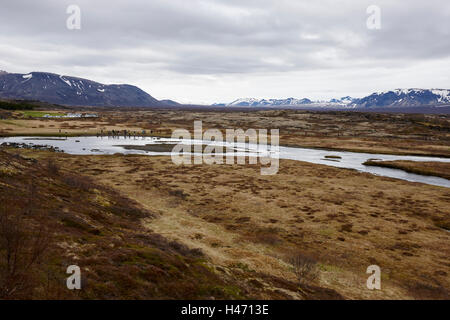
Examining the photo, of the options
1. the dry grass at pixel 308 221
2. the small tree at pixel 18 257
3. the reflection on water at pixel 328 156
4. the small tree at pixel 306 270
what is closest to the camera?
the small tree at pixel 18 257

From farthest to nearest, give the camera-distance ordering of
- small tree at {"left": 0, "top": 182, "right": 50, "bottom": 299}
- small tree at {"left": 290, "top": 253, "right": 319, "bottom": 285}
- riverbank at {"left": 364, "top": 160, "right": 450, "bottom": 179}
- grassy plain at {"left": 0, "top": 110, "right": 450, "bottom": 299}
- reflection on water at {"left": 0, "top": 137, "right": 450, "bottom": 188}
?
riverbank at {"left": 364, "top": 160, "right": 450, "bottom": 179} < reflection on water at {"left": 0, "top": 137, "right": 450, "bottom": 188} < small tree at {"left": 290, "top": 253, "right": 319, "bottom": 285} < grassy plain at {"left": 0, "top": 110, "right": 450, "bottom": 299} < small tree at {"left": 0, "top": 182, "right": 50, "bottom": 299}

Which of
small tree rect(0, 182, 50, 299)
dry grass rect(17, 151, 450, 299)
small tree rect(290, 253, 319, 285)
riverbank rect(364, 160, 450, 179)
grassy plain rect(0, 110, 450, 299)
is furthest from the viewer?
riverbank rect(364, 160, 450, 179)

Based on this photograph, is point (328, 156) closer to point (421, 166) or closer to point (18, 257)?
point (421, 166)

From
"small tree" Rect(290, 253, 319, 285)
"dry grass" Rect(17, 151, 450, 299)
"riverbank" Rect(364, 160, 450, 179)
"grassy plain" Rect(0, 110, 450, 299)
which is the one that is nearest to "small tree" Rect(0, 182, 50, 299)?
"grassy plain" Rect(0, 110, 450, 299)

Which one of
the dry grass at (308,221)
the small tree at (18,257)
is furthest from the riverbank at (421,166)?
the small tree at (18,257)

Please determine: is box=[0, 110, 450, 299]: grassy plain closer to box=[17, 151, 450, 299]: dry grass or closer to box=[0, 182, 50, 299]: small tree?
box=[17, 151, 450, 299]: dry grass

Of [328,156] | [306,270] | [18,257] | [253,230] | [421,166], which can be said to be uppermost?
[18,257]

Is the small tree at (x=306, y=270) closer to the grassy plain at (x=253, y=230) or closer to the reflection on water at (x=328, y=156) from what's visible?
the grassy plain at (x=253, y=230)

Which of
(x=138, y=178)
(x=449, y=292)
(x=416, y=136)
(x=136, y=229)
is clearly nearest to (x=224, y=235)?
(x=136, y=229)

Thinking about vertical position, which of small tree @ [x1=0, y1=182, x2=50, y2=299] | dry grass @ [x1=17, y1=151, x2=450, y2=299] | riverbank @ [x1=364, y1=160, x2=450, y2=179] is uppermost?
small tree @ [x1=0, y1=182, x2=50, y2=299]

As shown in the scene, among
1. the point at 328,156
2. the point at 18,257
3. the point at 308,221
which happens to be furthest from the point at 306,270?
the point at 328,156
